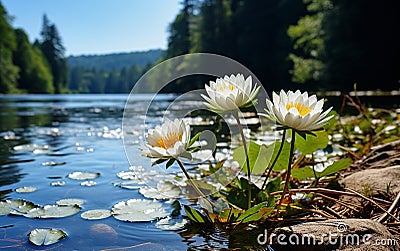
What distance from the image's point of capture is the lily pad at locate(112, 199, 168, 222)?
155 centimetres

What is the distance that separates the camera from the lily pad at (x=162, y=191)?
74.0 inches

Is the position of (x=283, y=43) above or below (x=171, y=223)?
above

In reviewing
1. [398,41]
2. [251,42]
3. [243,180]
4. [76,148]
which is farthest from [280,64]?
[243,180]

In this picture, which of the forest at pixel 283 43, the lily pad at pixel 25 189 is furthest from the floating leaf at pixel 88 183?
the forest at pixel 283 43

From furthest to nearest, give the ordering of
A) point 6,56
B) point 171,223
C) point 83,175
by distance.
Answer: point 6,56 < point 83,175 < point 171,223

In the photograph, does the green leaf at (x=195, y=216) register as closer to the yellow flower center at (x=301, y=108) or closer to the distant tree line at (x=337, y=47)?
the yellow flower center at (x=301, y=108)

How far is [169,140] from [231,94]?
27 centimetres

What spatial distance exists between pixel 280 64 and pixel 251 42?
11.2ft

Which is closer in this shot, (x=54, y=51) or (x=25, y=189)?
(x=25, y=189)

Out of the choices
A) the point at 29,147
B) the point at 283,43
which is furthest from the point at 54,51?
the point at 29,147

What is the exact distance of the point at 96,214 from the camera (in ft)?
5.20

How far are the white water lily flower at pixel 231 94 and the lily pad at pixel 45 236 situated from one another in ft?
2.35

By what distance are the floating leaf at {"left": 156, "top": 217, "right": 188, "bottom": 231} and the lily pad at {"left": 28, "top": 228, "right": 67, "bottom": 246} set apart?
37 cm

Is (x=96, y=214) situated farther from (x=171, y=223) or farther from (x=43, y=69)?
(x=43, y=69)
